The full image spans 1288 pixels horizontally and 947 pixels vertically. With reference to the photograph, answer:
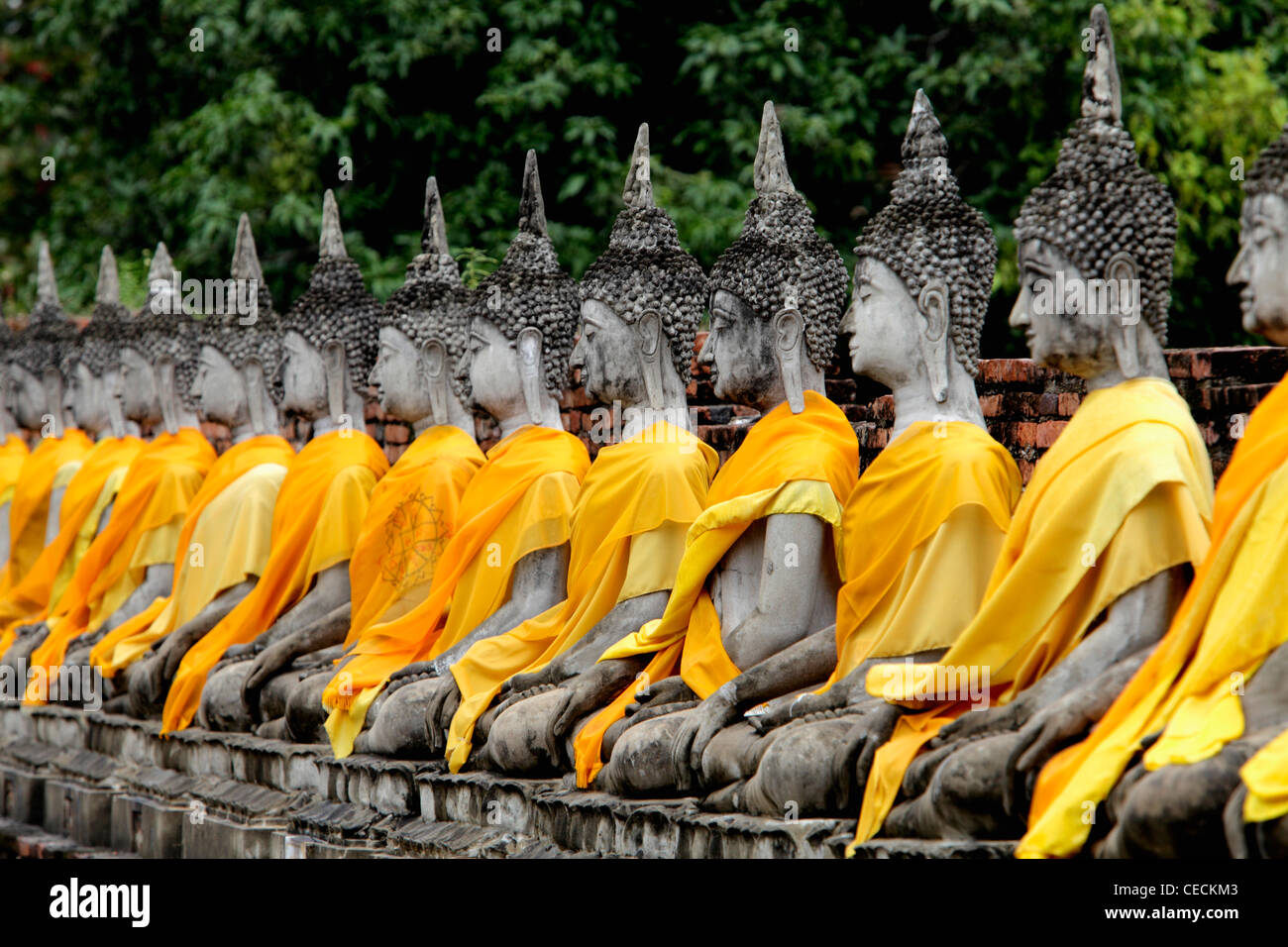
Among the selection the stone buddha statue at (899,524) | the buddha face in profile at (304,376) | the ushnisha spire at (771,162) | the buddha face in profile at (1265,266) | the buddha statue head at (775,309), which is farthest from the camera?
the buddha face in profile at (304,376)

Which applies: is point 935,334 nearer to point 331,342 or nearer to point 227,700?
point 331,342

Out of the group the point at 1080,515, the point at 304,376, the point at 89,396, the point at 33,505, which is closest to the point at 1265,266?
the point at 1080,515

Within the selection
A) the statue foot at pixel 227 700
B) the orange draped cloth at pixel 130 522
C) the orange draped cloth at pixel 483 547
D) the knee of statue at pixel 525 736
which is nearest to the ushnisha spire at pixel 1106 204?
the knee of statue at pixel 525 736

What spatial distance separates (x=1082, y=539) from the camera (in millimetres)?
4961


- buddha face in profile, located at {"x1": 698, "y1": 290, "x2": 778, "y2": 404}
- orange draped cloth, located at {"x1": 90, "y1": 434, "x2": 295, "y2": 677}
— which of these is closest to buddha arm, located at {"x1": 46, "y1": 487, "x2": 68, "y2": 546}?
orange draped cloth, located at {"x1": 90, "y1": 434, "x2": 295, "y2": 677}

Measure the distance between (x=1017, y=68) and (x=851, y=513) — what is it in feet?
20.9

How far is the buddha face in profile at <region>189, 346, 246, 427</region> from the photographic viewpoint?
33.3ft

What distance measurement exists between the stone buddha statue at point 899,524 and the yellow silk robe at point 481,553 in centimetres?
169

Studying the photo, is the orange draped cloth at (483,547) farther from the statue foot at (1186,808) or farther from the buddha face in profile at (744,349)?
the statue foot at (1186,808)

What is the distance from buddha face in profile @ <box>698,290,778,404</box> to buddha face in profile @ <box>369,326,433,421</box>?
7.79 ft

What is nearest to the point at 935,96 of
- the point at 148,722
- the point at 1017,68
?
the point at 1017,68

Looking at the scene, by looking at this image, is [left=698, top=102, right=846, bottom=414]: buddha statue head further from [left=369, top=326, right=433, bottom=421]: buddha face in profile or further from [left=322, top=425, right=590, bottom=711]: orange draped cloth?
[left=369, top=326, right=433, bottom=421]: buddha face in profile

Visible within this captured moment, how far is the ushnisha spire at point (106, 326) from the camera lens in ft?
39.0

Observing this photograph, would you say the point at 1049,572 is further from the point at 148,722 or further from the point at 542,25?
the point at 542,25
